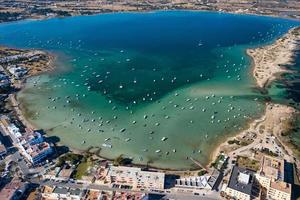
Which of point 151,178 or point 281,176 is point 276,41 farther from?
point 151,178

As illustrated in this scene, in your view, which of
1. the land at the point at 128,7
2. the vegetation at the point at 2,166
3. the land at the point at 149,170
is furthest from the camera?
the land at the point at 128,7

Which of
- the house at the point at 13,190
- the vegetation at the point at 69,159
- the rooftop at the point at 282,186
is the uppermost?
the vegetation at the point at 69,159

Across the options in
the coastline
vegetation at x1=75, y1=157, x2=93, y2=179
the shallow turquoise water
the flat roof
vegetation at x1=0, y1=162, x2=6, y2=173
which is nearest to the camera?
the flat roof

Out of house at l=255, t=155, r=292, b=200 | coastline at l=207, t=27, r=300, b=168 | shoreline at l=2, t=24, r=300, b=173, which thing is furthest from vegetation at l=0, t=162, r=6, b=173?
house at l=255, t=155, r=292, b=200

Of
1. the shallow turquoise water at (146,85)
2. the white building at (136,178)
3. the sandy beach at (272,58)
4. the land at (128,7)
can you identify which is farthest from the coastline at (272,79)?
the land at (128,7)

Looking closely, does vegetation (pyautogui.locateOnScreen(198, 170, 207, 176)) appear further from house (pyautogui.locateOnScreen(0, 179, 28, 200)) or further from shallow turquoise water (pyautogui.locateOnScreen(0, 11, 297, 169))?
house (pyautogui.locateOnScreen(0, 179, 28, 200))

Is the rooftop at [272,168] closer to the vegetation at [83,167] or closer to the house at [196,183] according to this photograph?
the house at [196,183]
